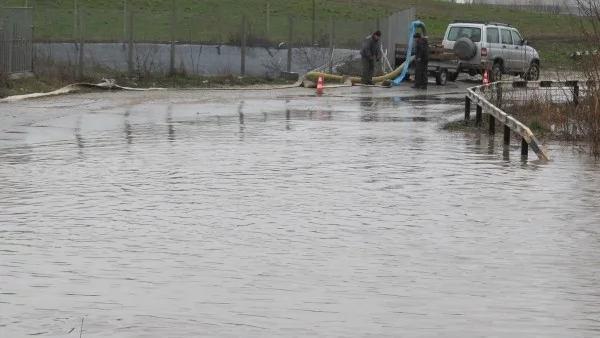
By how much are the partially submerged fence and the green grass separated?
8692 millimetres

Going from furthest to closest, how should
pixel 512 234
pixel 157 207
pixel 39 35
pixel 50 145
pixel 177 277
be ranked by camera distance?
1. pixel 39 35
2. pixel 50 145
3. pixel 157 207
4. pixel 512 234
5. pixel 177 277

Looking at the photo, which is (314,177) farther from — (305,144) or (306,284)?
(306,284)

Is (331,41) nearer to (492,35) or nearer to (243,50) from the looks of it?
(243,50)

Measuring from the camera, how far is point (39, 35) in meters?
49.2

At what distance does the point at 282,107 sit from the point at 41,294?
72.2 ft

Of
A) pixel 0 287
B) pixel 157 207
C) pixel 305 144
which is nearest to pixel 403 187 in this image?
pixel 157 207

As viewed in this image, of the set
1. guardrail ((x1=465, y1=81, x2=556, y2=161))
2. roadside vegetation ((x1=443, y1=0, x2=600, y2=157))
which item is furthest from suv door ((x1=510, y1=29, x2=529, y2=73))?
roadside vegetation ((x1=443, y1=0, x2=600, y2=157))

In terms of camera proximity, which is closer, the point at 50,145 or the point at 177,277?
the point at 177,277

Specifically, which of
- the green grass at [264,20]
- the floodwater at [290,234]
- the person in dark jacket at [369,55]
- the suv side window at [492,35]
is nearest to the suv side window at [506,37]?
the suv side window at [492,35]

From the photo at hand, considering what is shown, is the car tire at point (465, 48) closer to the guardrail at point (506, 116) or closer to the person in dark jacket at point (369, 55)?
the person in dark jacket at point (369, 55)

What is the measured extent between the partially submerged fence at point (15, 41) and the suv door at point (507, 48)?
17.1 meters

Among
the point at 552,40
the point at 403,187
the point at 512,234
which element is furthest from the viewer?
the point at 552,40

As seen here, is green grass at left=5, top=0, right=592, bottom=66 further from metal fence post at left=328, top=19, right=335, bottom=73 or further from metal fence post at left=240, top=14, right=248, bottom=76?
metal fence post at left=240, top=14, right=248, bottom=76

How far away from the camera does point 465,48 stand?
146ft
